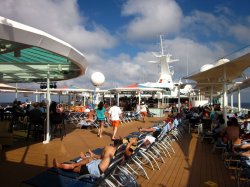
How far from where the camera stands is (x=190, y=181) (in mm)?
5066

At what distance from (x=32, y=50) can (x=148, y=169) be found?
3666 mm

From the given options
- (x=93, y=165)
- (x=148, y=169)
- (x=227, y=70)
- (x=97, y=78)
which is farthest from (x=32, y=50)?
(x=97, y=78)

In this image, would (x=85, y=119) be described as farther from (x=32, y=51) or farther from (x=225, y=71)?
(x=32, y=51)

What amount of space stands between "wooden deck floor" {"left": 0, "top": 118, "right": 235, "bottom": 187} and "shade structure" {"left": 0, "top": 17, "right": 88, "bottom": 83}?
7.27ft

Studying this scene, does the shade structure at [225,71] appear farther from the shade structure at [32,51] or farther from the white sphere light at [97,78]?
the white sphere light at [97,78]

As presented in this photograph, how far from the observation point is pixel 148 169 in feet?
19.0

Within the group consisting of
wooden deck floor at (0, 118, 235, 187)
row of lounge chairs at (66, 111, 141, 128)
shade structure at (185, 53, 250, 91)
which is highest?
shade structure at (185, 53, 250, 91)

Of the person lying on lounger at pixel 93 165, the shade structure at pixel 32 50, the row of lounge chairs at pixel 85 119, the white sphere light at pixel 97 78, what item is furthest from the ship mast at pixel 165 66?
the person lying on lounger at pixel 93 165

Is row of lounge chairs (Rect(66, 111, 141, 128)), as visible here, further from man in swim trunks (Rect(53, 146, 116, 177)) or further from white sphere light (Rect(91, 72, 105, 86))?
man in swim trunks (Rect(53, 146, 116, 177))

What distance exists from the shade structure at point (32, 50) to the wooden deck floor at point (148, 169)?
7.27 ft

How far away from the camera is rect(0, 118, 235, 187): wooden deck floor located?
16.5 feet

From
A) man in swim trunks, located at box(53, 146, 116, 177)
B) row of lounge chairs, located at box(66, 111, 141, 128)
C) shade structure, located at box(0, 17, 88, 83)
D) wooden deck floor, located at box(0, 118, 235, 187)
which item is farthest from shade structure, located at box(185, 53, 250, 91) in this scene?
row of lounge chairs, located at box(66, 111, 141, 128)

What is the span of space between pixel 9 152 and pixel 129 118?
35.3ft

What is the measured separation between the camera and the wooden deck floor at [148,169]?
503 centimetres
